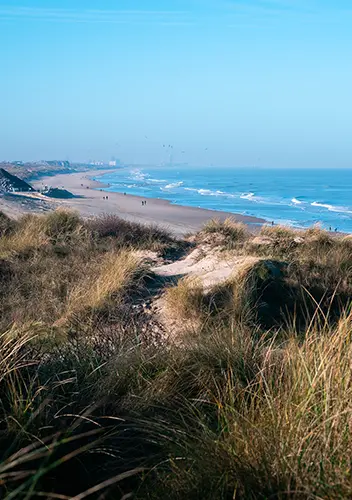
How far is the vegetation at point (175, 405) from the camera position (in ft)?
8.34

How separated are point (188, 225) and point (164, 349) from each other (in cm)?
2562

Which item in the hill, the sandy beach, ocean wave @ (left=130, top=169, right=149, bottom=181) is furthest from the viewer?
ocean wave @ (left=130, top=169, right=149, bottom=181)

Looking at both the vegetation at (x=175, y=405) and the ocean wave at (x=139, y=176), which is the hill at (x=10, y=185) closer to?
the vegetation at (x=175, y=405)

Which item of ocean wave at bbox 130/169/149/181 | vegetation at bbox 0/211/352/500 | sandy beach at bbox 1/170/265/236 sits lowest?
sandy beach at bbox 1/170/265/236

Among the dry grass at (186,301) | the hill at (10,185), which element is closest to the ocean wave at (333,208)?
the hill at (10,185)

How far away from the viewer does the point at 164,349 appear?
454 cm

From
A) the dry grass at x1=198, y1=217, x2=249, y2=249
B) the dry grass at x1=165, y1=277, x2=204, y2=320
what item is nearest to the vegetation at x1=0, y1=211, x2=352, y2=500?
the dry grass at x1=165, y1=277, x2=204, y2=320

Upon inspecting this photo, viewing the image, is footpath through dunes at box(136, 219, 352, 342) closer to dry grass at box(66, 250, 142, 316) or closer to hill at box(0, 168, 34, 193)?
dry grass at box(66, 250, 142, 316)

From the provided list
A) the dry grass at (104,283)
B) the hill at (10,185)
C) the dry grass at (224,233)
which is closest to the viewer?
the dry grass at (104,283)

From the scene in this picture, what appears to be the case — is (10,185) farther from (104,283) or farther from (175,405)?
(175,405)

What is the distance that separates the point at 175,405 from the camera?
3684mm

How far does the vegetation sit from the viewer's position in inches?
100

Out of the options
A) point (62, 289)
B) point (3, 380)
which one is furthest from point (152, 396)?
point (62, 289)

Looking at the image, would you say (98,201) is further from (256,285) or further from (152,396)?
(152,396)
